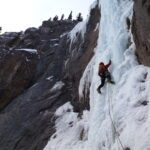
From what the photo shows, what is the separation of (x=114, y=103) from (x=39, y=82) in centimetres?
1159

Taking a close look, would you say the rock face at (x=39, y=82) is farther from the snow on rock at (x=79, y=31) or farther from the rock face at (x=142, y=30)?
the rock face at (x=142, y=30)

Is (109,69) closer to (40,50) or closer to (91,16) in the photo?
(91,16)

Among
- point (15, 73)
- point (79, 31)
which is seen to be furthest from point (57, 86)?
point (15, 73)

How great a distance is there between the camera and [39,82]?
24125mm

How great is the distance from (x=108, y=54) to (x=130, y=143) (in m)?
6.20

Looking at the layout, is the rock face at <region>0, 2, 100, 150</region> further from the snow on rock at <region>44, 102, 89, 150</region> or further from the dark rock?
the snow on rock at <region>44, 102, 89, 150</region>

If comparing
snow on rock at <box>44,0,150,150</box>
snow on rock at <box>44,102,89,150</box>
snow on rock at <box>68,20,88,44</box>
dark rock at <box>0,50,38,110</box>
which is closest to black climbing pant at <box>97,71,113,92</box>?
snow on rock at <box>44,0,150,150</box>

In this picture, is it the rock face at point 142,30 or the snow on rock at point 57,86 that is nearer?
the rock face at point 142,30

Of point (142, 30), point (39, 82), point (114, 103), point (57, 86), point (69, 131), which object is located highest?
point (142, 30)

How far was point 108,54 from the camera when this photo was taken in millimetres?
16328

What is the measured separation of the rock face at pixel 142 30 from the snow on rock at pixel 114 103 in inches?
15.1

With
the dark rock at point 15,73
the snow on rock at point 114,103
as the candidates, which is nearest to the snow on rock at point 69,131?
the snow on rock at point 114,103

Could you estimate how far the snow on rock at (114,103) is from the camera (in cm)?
1139

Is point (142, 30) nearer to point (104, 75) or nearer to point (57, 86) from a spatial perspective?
point (104, 75)
